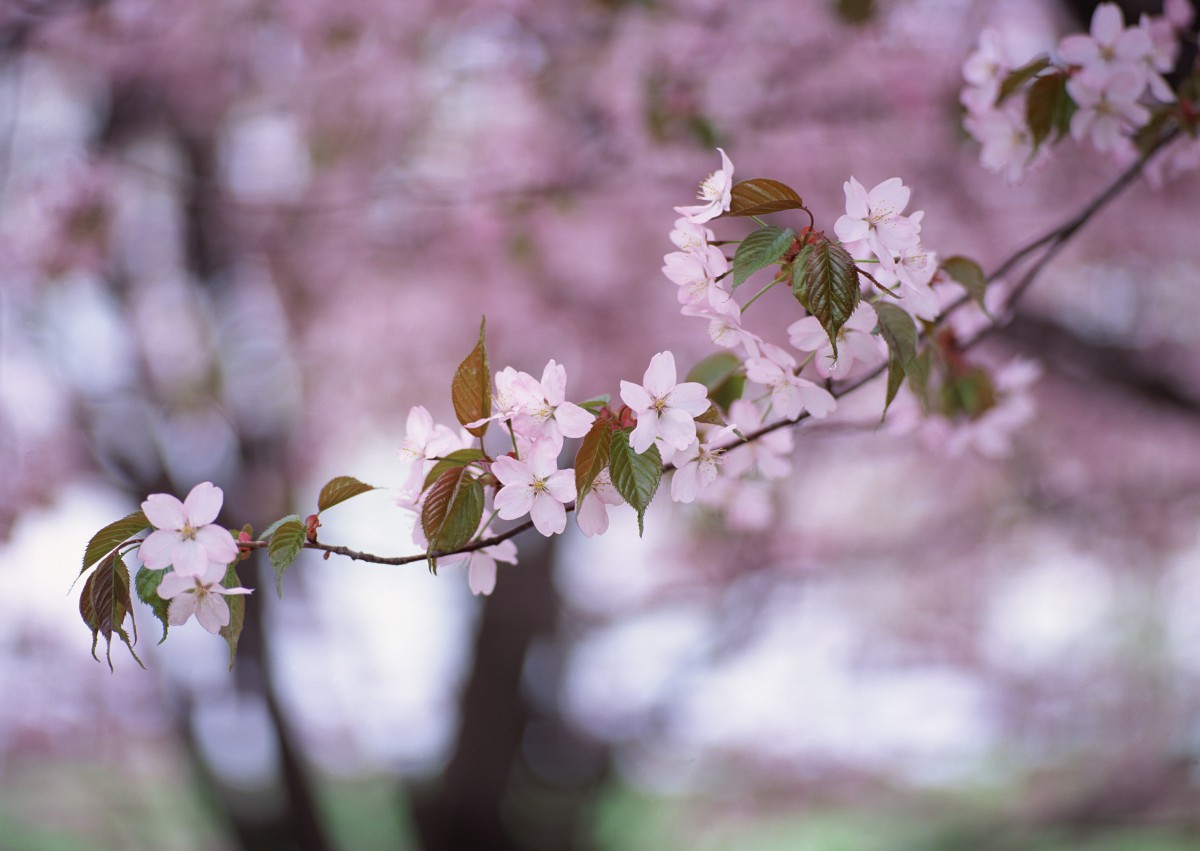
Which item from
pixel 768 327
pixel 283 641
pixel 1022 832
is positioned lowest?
pixel 1022 832

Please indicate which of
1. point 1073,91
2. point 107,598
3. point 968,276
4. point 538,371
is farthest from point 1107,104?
point 538,371

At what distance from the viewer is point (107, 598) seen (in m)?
0.61

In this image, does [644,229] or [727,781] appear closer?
[644,229]

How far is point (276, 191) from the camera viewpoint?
2.99 metres

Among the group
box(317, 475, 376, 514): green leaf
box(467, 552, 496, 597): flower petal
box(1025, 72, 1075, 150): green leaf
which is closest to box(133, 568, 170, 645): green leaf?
box(317, 475, 376, 514): green leaf

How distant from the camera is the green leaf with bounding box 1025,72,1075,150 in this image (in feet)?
3.09

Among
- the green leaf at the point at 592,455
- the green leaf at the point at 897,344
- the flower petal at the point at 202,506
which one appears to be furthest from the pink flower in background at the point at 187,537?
the green leaf at the point at 897,344

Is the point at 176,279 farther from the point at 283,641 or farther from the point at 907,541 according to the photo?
the point at 907,541

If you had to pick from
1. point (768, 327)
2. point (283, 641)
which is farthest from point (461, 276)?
point (283, 641)

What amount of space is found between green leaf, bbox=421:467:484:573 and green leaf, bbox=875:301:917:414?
0.29 metres

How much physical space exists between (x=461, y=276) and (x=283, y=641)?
1364 millimetres

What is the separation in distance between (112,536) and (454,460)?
24 centimetres

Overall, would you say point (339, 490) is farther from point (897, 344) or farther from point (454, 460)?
point (897, 344)

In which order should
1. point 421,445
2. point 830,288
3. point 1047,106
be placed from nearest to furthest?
point 830,288, point 421,445, point 1047,106
